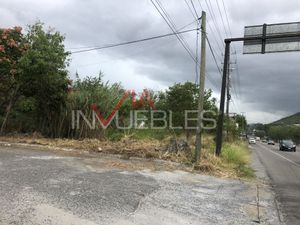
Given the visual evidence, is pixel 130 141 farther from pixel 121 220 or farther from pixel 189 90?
pixel 121 220

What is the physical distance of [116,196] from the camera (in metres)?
7.29

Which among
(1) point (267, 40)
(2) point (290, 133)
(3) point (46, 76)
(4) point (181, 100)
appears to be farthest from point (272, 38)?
(2) point (290, 133)

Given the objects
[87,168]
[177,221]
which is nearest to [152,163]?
[87,168]

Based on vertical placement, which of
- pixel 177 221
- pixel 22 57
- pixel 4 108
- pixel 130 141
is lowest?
pixel 177 221

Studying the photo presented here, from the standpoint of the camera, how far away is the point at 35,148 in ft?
46.0

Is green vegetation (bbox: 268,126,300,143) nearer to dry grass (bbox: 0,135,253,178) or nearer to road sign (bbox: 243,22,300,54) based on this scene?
road sign (bbox: 243,22,300,54)

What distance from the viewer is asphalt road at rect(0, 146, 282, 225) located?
5906 millimetres

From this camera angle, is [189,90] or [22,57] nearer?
[22,57]

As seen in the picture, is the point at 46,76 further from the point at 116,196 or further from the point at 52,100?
the point at 116,196

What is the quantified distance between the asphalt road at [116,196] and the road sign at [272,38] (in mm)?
8352

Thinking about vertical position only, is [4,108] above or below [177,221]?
above

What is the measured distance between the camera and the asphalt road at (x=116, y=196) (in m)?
5.91

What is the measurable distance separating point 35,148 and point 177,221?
9.38m

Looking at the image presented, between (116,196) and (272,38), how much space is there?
503 inches
